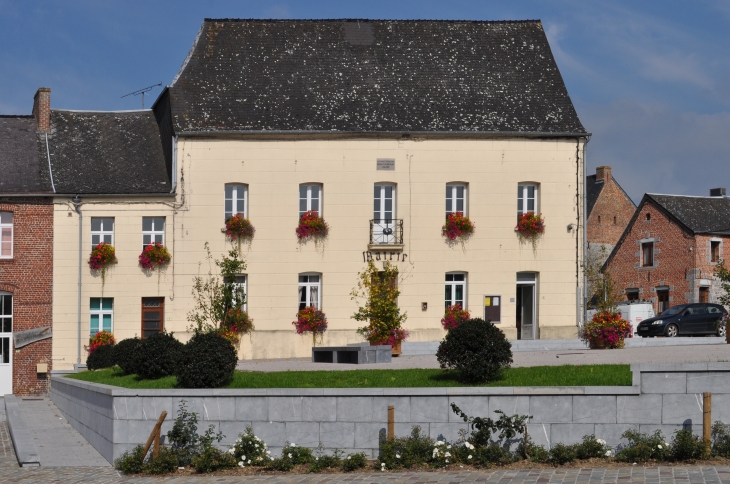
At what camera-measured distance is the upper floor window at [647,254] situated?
48.5 meters

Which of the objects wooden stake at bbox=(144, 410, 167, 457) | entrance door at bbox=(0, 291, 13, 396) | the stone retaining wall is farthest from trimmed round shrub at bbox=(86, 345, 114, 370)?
wooden stake at bbox=(144, 410, 167, 457)

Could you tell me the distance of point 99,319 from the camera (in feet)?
108

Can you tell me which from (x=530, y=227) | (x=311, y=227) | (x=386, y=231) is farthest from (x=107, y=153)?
(x=530, y=227)

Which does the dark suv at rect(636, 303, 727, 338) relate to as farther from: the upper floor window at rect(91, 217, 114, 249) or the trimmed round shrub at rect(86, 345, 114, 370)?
the upper floor window at rect(91, 217, 114, 249)

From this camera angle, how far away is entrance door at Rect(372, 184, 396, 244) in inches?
1324

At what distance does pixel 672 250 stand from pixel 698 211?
8.05 feet

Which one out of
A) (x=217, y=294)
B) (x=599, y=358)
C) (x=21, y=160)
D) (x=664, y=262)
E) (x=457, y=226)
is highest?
(x=21, y=160)

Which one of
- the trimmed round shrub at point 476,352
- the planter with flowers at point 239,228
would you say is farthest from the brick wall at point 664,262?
the trimmed round shrub at point 476,352

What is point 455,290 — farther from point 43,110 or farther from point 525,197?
point 43,110

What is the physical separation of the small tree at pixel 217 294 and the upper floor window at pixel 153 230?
1.51 meters

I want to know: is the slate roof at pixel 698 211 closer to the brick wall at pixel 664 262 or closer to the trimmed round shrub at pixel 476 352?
the brick wall at pixel 664 262

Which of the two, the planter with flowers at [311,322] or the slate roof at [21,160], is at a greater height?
the slate roof at [21,160]

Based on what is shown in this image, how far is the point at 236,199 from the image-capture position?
33438mm

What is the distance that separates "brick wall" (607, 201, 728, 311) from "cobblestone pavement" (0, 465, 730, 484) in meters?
30.8
